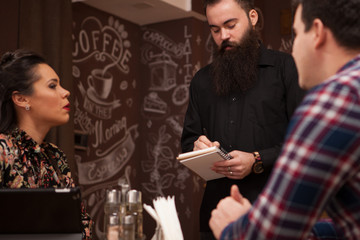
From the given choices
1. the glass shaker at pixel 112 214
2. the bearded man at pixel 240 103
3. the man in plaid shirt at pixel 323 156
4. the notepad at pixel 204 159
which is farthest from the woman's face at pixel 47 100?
the man in plaid shirt at pixel 323 156

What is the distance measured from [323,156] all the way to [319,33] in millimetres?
259

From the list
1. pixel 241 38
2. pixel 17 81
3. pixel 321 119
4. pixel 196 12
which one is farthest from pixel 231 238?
pixel 196 12

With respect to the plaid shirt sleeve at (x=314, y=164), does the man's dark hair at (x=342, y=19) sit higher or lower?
higher

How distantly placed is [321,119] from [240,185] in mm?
1259

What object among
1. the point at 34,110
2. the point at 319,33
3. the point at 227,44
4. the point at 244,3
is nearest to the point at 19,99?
the point at 34,110

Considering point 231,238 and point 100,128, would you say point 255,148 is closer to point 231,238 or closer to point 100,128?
point 231,238

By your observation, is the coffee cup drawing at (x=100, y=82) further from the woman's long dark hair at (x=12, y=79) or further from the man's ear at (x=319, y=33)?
the man's ear at (x=319, y=33)

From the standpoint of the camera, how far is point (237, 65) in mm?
2158

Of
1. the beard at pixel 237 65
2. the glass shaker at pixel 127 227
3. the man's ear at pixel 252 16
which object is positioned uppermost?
the man's ear at pixel 252 16

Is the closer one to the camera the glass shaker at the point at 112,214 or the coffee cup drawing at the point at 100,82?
the glass shaker at the point at 112,214

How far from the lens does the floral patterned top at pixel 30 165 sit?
186 cm

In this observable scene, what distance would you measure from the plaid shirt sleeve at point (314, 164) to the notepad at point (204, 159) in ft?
2.93

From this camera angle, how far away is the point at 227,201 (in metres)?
0.98

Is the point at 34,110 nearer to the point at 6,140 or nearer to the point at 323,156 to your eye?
the point at 6,140
